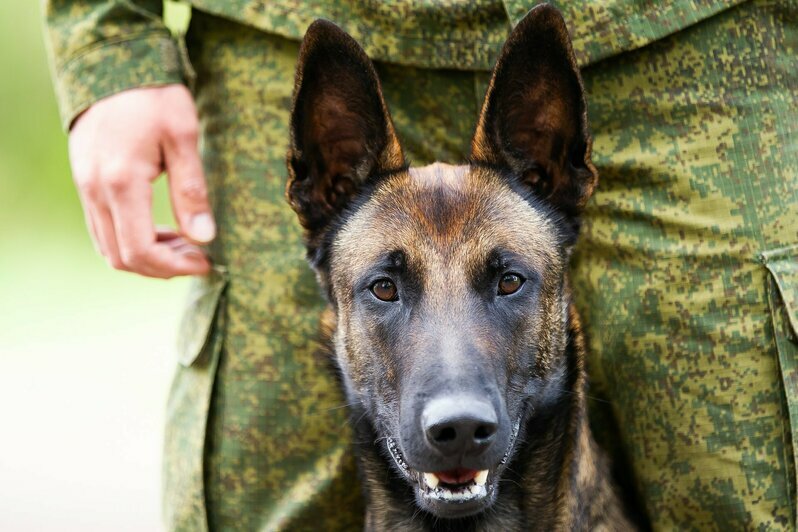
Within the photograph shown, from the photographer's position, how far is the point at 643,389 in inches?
128

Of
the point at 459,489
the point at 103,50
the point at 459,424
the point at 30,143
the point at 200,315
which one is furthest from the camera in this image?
the point at 30,143

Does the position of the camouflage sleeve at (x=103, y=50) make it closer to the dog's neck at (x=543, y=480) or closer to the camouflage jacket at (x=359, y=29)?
the camouflage jacket at (x=359, y=29)

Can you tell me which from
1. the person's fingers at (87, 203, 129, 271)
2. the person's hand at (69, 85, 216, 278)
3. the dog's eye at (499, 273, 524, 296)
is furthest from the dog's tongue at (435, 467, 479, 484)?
the person's fingers at (87, 203, 129, 271)

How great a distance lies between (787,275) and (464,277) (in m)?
0.99

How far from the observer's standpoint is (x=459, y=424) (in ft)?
8.27

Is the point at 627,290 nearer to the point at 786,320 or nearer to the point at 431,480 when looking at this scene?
the point at 786,320

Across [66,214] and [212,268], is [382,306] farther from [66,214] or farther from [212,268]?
[66,214]

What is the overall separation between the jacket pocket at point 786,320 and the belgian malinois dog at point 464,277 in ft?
1.95

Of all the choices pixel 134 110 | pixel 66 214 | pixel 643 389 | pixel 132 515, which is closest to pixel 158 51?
pixel 134 110

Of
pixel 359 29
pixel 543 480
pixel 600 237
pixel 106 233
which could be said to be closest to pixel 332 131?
pixel 359 29

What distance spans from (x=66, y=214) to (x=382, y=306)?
11.9 metres

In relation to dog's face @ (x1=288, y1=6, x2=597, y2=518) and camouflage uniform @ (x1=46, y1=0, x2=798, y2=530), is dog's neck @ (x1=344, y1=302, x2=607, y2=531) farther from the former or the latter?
camouflage uniform @ (x1=46, y1=0, x2=798, y2=530)

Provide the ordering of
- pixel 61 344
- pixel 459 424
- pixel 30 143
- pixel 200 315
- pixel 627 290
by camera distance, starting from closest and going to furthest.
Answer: pixel 459 424 → pixel 627 290 → pixel 200 315 → pixel 61 344 → pixel 30 143

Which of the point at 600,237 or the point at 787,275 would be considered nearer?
the point at 787,275
